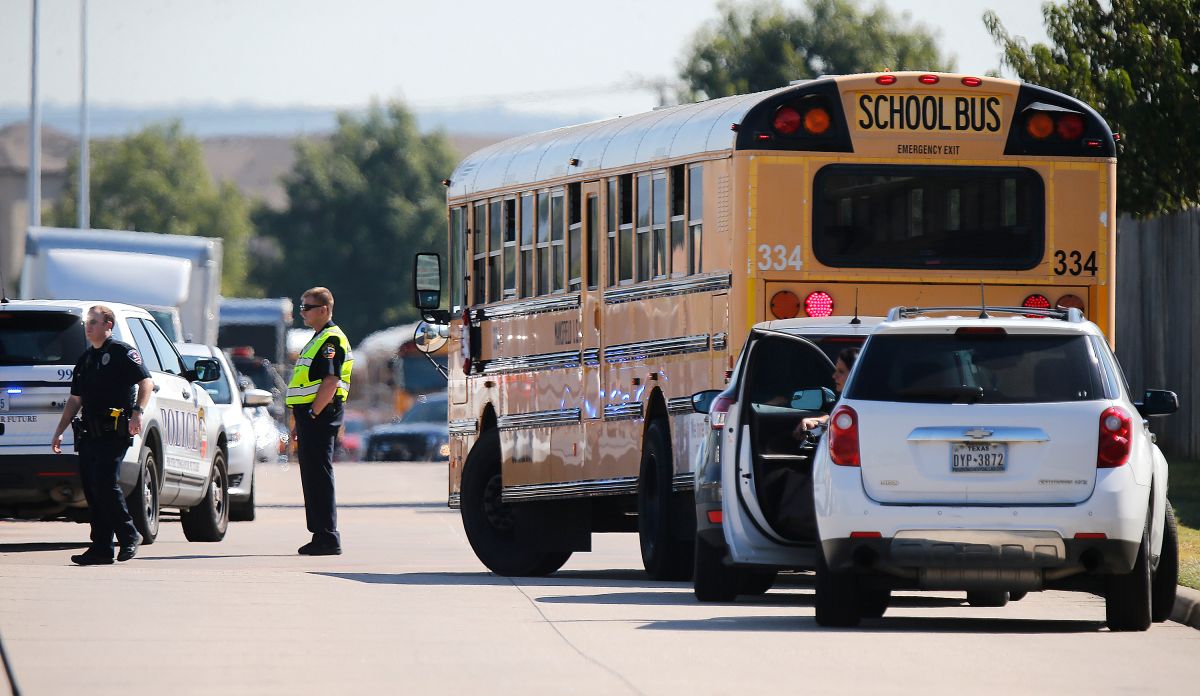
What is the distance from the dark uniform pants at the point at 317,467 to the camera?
19547mm

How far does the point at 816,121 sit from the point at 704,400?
2331mm

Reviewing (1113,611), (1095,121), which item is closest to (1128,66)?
(1095,121)

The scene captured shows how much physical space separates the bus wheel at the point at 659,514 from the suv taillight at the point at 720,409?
6.24ft

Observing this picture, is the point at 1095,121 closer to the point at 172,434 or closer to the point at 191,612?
the point at 191,612

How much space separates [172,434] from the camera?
20781 mm

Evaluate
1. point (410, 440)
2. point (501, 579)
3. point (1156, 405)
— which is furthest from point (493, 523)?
point (410, 440)

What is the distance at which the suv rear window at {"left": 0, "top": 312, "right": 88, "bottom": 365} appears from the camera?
20031 millimetres

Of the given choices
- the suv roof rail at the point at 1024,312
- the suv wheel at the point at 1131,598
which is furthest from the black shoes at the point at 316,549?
the suv wheel at the point at 1131,598

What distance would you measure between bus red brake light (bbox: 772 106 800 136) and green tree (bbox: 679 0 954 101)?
33.8 m

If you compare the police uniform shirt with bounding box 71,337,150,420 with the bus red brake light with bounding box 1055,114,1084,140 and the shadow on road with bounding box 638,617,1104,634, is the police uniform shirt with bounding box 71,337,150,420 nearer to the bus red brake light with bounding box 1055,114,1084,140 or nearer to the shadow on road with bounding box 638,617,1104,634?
the shadow on road with bounding box 638,617,1104,634

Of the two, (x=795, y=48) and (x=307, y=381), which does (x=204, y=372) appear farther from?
(x=795, y=48)

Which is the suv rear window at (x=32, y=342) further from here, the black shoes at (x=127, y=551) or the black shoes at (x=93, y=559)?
the black shoes at (x=93, y=559)

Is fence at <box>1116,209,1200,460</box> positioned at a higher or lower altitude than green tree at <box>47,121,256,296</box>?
lower

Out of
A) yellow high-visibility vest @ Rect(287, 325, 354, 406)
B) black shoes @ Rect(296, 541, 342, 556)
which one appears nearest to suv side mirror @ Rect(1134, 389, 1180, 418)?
yellow high-visibility vest @ Rect(287, 325, 354, 406)
